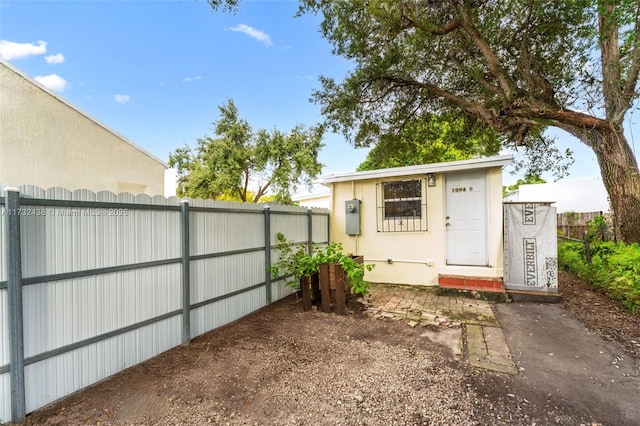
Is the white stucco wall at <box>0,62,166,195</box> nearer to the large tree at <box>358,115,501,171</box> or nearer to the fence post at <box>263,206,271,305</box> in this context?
the fence post at <box>263,206,271,305</box>

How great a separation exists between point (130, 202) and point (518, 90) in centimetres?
718

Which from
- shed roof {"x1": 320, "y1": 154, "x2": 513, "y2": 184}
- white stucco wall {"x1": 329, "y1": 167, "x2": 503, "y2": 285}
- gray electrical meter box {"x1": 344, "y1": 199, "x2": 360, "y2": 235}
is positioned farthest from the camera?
gray electrical meter box {"x1": 344, "y1": 199, "x2": 360, "y2": 235}

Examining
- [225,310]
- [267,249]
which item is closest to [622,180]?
[267,249]

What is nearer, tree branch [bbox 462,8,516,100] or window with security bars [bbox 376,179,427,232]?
tree branch [bbox 462,8,516,100]

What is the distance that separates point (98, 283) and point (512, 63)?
329 inches

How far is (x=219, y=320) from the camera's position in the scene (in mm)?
3580

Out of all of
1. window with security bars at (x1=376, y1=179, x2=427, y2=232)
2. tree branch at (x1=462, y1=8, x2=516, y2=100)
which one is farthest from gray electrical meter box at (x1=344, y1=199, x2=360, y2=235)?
tree branch at (x1=462, y1=8, x2=516, y2=100)

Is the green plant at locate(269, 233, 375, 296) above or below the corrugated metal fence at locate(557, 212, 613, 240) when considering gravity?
below

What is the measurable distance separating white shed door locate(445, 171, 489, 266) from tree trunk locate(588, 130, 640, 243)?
222 centimetres

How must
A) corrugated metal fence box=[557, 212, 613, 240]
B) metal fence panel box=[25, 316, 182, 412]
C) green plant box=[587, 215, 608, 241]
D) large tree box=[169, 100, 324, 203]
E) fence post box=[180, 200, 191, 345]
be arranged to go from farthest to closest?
1. large tree box=[169, 100, 324, 203]
2. corrugated metal fence box=[557, 212, 613, 240]
3. green plant box=[587, 215, 608, 241]
4. fence post box=[180, 200, 191, 345]
5. metal fence panel box=[25, 316, 182, 412]

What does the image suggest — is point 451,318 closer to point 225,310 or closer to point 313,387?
point 313,387

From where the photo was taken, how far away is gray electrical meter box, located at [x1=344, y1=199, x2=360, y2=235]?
6.15 metres

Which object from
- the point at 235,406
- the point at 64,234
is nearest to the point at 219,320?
the point at 235,406

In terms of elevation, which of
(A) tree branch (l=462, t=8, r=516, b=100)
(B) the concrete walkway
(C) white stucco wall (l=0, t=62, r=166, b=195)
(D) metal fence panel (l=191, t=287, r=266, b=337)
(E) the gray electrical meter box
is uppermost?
(A) tree branch (l=462, t=8, r=516, b=100)
